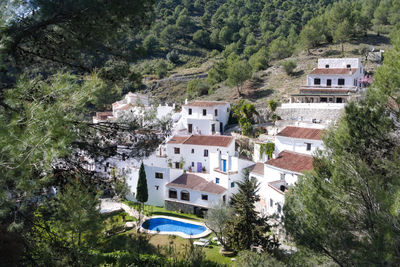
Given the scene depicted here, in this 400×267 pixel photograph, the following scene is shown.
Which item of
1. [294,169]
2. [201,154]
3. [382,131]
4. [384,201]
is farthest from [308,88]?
[384,201]

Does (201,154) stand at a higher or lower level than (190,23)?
lower

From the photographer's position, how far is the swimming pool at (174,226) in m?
21.9

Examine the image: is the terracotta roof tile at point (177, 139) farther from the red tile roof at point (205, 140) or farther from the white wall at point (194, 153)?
the white wall at point (194, 153)

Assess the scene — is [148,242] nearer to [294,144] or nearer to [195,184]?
[195,184]

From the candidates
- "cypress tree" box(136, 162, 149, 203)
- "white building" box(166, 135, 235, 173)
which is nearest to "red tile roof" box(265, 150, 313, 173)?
"white building" box(166, 135, 235, 173)

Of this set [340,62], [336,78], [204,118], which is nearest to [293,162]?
[204,118]

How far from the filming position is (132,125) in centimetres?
870

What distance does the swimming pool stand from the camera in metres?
21.9

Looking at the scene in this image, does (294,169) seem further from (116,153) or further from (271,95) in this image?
(271,95)

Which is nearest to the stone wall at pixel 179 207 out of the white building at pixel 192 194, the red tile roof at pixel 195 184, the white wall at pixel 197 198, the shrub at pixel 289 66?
the white building at pixel 192 194

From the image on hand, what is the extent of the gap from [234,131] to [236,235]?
17070 millimetres

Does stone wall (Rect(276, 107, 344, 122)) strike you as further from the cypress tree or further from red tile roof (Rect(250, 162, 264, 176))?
the cypress tree

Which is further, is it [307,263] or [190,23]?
[190,23]

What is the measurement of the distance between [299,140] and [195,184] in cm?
837
